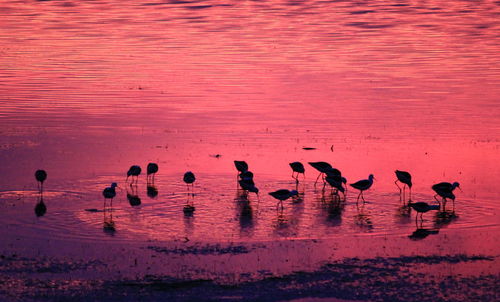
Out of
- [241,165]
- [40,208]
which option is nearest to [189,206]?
[241,165]

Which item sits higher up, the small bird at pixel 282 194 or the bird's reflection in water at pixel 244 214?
the small bird at pixel 282 194

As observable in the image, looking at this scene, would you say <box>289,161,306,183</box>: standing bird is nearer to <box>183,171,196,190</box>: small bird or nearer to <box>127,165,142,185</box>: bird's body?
<box>183,171,196,190</box>: small bird

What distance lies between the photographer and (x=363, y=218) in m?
18.7

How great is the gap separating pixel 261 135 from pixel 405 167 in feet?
19.3

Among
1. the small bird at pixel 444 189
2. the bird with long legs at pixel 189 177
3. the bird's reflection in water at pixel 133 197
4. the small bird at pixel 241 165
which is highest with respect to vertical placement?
Result: the small bird at pixel 241 165

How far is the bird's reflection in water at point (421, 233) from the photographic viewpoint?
17328 mm

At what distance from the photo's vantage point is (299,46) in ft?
162

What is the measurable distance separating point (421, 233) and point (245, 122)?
1276cm

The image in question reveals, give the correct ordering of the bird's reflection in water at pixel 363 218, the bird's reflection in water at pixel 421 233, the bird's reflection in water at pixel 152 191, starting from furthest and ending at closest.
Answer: the bird's reflection in water at pixel 152 191 → the bird's reflection in water at pixel 363 218 → the bird's reflection in water at pixel 421 233

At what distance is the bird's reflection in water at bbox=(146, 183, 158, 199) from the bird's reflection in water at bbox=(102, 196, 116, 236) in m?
1.22

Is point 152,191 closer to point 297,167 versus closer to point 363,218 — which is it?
point 297,167

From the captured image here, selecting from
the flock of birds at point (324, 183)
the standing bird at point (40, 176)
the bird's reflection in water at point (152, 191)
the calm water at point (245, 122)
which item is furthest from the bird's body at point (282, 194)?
the standing bird at point (40, 176)

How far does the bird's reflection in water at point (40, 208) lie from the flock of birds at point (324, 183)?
0.91 meters

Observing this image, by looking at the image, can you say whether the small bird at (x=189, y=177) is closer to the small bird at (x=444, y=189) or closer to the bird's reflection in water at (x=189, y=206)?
the bird's reflection in water at (x=189, y=206)
